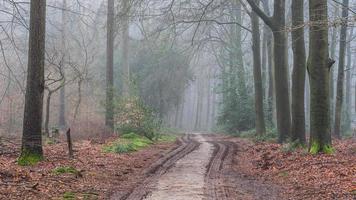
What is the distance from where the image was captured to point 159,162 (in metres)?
15.7

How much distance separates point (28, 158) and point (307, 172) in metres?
7.68

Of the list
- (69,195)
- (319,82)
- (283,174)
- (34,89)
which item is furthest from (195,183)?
(319,82)

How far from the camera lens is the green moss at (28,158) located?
12734mm

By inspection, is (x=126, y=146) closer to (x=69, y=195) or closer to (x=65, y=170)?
(x=65, y=170)

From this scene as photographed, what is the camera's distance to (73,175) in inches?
456

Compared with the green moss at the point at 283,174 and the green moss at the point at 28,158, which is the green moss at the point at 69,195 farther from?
the green moss at the point at 283,174

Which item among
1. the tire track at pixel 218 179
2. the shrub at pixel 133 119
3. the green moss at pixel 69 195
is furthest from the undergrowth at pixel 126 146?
the green moss at pixel 69 195

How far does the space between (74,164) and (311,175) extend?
21.8 feet

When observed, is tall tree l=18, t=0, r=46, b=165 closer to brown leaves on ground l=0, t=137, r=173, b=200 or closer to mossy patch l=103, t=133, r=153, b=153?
brown leaves on ground l=0, t=137, r=173, b=200

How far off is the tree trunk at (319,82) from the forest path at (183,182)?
375 centimetres

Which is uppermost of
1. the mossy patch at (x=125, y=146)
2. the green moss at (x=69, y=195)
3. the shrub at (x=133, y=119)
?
the shrub at (x=133, y=119)

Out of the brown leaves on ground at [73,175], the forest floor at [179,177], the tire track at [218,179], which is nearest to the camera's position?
the brown leaves on ground at [73,175]

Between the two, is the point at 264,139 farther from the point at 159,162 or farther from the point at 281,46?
the point at 159,162

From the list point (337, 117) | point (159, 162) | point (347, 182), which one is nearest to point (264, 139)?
point (337, 117)
